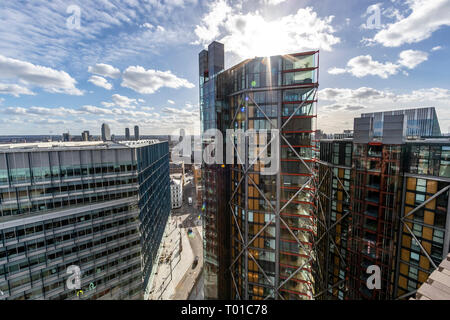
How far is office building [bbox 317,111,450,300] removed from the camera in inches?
740

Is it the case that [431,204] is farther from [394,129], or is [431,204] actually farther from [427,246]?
[394,129]

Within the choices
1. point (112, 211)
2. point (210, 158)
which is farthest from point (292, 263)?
point (112, 211)

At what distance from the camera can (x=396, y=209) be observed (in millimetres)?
20781

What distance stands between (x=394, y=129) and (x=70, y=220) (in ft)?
146

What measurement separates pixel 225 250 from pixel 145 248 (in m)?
21.3

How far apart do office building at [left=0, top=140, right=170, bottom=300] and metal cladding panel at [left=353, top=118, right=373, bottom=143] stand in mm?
34056

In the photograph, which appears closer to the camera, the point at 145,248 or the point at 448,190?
the point at 448,190

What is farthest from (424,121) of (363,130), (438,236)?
(438,236)

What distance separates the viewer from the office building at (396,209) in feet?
61.7

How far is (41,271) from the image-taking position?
26391mm

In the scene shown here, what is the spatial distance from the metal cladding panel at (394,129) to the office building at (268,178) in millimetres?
7756

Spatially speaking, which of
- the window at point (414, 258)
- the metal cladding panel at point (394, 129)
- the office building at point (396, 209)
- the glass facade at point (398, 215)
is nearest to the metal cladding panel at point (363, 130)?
the office building at point (396, 209)

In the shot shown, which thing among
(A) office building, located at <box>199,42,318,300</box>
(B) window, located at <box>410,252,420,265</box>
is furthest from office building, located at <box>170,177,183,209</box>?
(B) window, located at <box>410,252,420,265</box>
